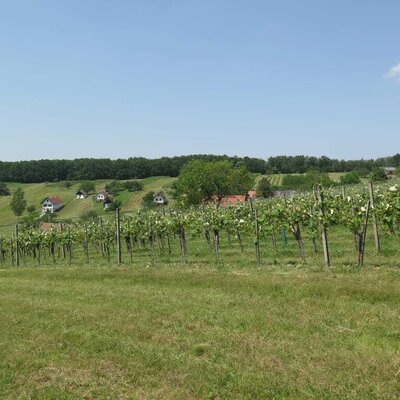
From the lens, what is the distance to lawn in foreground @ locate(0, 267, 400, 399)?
6.34m

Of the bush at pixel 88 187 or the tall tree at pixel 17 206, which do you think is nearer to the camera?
the tall tree at pixel 17 206

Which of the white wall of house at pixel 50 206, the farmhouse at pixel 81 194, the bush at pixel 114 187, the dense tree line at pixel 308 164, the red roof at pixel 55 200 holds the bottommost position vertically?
the white wall of house at pixel 50 206

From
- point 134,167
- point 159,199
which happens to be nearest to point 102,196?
point 159,199

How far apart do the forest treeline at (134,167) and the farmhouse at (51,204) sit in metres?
25.4

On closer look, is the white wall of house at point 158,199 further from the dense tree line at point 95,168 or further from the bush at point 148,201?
the dense tree line at point 95,168

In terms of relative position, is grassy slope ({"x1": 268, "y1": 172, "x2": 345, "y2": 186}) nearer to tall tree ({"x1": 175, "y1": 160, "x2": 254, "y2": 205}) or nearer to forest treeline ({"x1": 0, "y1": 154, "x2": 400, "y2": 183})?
forest treeline ({"x1": 0, "y1": 154, "x2": 400, "y2": 183})

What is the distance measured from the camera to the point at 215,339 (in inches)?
324

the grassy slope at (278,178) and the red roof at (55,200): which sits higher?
the grassy slope at (278,178)

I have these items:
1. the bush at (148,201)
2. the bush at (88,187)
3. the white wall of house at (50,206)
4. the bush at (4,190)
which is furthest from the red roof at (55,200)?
the bush at (148,201)

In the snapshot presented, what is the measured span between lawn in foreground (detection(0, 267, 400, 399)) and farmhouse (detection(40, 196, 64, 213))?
98691 mm

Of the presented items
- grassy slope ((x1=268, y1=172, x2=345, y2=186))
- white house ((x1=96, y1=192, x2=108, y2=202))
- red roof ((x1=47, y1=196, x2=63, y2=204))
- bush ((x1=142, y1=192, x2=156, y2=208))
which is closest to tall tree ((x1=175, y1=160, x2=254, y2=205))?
bush ((x1=142, y1=192, x2=156, y2=208))

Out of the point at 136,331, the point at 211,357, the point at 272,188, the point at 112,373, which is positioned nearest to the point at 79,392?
the point at 112,373

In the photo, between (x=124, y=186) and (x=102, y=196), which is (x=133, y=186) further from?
(x=102, y=196)

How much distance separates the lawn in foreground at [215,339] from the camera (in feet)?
20.8
